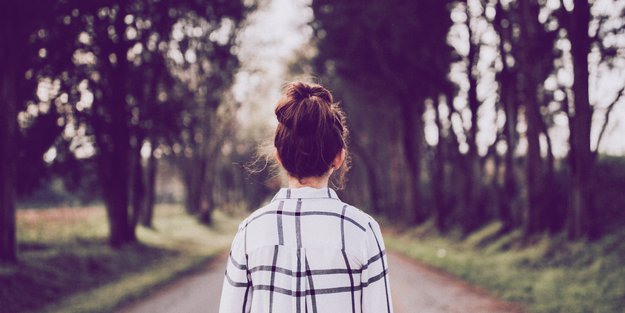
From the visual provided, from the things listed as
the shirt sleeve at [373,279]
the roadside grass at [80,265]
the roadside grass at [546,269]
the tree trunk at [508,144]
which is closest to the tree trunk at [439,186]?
the tree trunk at [508,144]

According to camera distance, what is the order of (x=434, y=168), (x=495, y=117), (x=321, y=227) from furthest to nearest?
(x=434, y=168) < (x=495, y=117) < (x=321, y=227)

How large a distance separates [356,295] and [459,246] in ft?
56.7

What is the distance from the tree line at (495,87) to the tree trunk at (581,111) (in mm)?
22

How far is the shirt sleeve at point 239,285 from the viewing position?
2.08 m

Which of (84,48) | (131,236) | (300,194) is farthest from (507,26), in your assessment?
(300,194)

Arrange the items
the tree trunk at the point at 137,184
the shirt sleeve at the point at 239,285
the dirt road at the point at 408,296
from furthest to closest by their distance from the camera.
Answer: the tree trunk at the point at 137,184
the dirt road at the point at 408,296
the shirt sleeve at the point at 239,285

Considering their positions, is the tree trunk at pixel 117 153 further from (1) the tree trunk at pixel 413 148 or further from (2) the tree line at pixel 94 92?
(1) the tree trunk at pixel 413 148

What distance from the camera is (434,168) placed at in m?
24.3

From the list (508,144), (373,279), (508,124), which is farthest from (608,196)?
(373,279)

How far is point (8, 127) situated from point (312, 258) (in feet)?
39.8

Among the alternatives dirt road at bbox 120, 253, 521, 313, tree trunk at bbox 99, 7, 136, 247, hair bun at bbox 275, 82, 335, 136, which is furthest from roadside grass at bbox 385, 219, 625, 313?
tree trunk at bbox 99, 7, 136, 247

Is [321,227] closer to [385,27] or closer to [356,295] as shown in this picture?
[356,295]

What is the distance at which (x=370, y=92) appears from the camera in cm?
2444

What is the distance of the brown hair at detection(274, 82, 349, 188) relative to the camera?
6.51 feet
